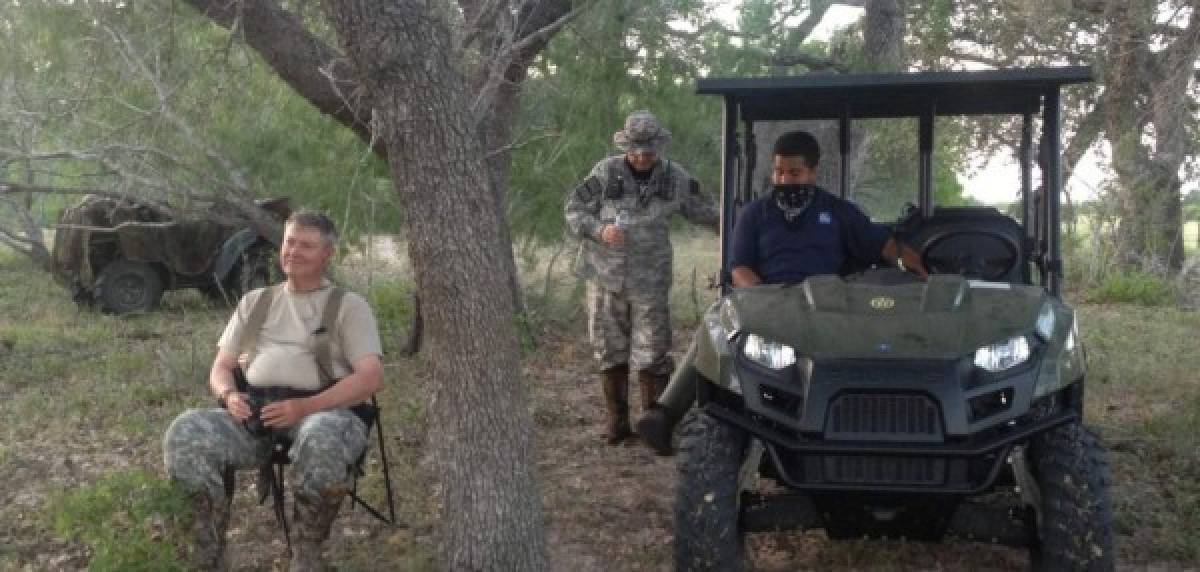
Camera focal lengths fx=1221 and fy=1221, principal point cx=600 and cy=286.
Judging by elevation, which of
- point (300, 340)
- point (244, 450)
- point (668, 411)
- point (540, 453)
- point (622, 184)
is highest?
point (622, 184)

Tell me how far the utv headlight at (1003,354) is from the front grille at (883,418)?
209 millimetres

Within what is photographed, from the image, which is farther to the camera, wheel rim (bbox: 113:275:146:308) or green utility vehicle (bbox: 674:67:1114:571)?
wheel rim (bbox: 113:275:146:308)

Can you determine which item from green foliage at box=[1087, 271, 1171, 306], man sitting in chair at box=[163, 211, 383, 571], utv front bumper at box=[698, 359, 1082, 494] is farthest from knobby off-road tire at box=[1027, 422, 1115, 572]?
green foliage at box=[1087, 271, 1171, 306]

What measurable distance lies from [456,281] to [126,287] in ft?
35.4

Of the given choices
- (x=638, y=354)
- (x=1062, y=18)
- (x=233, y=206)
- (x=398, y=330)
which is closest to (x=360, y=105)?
(x=233, y=206)

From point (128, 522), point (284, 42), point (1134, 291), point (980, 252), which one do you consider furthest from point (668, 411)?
point (1134, 291)

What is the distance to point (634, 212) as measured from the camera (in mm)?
6066

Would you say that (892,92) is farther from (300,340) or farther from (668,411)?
(300,340)

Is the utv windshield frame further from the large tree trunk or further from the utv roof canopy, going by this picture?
the large tree trunk

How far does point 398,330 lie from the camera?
402 inches

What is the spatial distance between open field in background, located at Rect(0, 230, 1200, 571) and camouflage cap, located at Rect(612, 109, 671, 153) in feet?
4.93

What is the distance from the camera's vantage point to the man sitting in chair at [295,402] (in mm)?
3908

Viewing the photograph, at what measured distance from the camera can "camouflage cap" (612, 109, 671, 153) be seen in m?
5.79

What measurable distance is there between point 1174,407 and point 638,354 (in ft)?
10.2
